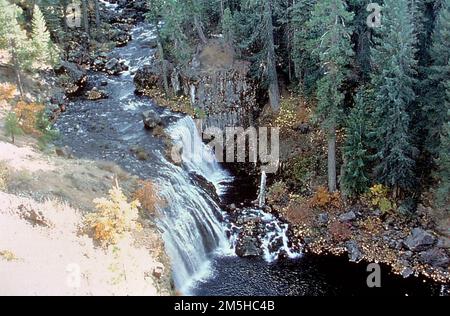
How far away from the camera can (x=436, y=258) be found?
28.2 m

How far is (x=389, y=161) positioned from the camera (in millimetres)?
30641

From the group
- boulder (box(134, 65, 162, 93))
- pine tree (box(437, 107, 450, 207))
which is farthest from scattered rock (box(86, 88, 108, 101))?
pine tree (box(437, 107, 450, 207))

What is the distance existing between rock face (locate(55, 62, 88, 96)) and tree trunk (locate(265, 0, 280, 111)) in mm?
19955

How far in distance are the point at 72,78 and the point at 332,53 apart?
30.1m

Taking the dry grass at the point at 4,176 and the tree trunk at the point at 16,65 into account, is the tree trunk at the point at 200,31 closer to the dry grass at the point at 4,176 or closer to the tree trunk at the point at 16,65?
the tree trunk at the point at 16,65

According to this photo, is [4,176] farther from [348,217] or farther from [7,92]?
[348,217]

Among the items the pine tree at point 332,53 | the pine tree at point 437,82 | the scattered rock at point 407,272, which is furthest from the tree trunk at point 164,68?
the scattered rock at point 407,272

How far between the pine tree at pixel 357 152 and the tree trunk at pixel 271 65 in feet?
34.3

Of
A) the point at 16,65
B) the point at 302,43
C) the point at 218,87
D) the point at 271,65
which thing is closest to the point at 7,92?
the point at 16,65

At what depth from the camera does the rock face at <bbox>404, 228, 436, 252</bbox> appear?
29.1 m

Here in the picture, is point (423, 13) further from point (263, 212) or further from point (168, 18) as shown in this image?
point (168, 18)

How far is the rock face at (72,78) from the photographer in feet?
154
